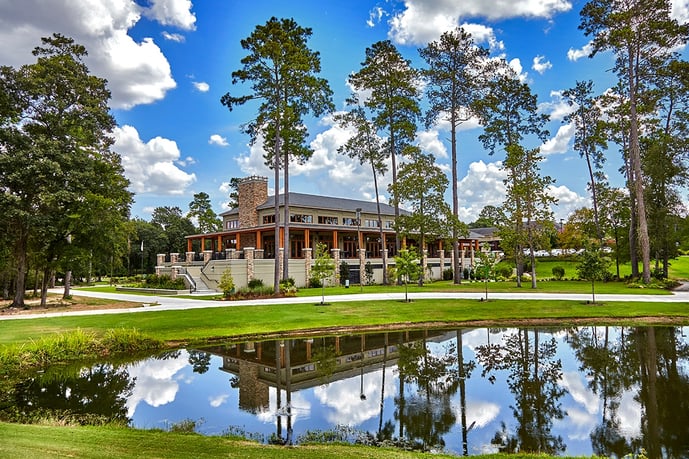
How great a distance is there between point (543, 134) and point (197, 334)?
35278mm

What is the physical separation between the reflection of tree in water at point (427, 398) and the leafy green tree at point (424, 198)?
2241cm

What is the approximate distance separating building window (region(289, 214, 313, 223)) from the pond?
27553 mm

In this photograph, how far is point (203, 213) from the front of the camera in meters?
73.1

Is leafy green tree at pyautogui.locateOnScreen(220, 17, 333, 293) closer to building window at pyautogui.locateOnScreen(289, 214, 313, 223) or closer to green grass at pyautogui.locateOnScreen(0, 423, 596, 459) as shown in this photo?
building window at pyautogui.locateOnScreen(289, 214, 313, 223)

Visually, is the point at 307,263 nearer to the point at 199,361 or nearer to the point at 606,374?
the point at 199,361

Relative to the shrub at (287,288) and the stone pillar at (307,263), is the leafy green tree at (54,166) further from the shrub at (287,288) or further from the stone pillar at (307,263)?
the stone pillar at (307,263)

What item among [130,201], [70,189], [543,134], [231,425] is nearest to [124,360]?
[231,425]

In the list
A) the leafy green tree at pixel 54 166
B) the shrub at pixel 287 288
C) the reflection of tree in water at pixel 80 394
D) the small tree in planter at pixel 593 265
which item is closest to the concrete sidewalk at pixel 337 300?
the small tree in planter at pixel 593 265

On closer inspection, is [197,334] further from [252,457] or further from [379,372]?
[252,457]

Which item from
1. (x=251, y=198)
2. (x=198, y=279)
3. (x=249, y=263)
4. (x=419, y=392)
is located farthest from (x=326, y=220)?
(x=419, y=392)

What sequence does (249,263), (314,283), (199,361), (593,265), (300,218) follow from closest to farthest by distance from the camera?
(199,361), (593,265), (249,263), (314,283), (300,218)

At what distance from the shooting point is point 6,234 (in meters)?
23.1

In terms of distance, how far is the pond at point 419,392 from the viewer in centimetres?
691

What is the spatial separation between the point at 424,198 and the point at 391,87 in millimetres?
10275
